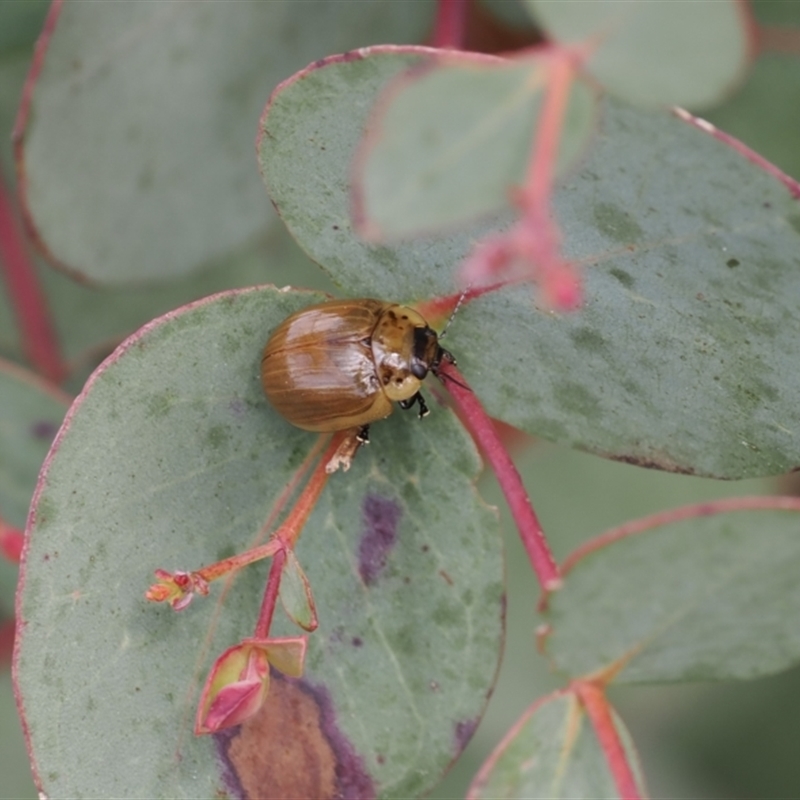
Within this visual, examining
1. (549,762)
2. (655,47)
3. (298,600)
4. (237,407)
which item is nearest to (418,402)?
(237,407)

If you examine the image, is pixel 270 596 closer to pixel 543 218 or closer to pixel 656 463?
pixel 656 463

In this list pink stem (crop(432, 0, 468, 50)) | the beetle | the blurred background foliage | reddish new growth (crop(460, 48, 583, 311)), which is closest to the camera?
reddish new growth (crop(460, 48, 583, 311))

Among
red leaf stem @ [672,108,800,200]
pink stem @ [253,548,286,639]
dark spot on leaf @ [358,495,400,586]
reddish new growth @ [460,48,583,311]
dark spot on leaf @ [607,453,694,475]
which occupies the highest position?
reddish new growth @ [460,48,583,311]

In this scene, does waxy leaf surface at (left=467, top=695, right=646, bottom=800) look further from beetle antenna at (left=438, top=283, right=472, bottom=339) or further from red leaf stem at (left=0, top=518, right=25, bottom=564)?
red leaf stem at (left=0, top=518, right=25, bottom=564)

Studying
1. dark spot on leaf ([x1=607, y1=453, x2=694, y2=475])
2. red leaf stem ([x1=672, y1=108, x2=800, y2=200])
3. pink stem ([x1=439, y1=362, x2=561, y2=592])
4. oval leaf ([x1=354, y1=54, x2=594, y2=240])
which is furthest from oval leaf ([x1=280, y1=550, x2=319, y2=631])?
red leaf stem ([x1=672, y1=108, x2=800, y2=200])

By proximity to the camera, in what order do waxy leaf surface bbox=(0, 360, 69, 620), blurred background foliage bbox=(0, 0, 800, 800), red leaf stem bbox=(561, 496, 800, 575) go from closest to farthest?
red leaf stem bbox=(561, 496, 800, 575)
waxy leaf surface bbox=(0, 360, 69, 620)
blurred background foliage bbox=(0, 0, 800, 800)

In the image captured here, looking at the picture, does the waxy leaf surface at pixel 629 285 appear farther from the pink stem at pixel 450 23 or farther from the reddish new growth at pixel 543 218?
the pink stem at pixel 450 23

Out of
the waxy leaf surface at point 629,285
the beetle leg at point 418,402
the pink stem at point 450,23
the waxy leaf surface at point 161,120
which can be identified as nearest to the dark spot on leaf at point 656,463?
the waxy leaf surface at point 629,285
